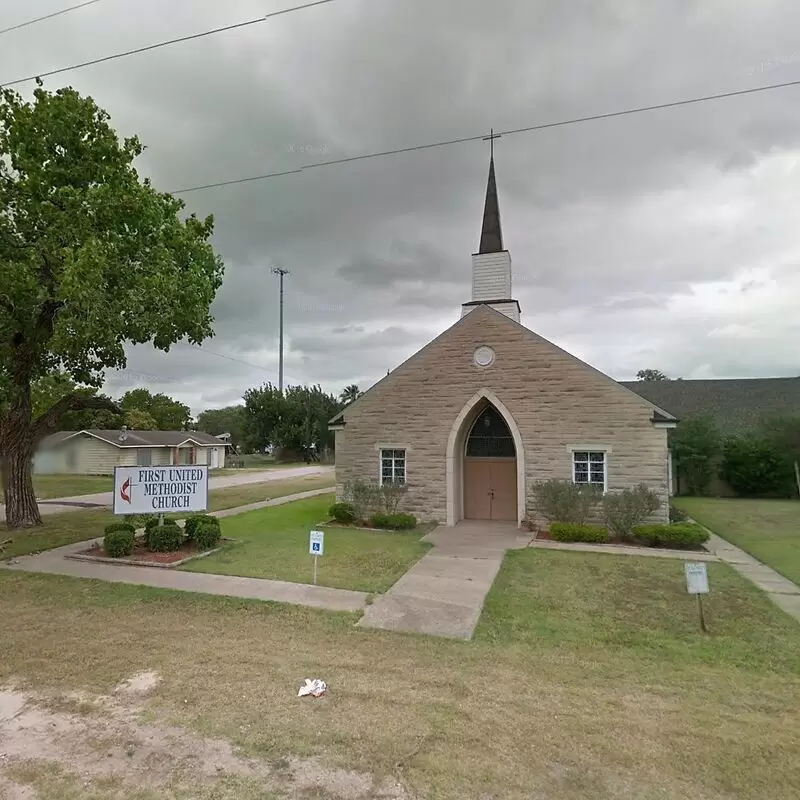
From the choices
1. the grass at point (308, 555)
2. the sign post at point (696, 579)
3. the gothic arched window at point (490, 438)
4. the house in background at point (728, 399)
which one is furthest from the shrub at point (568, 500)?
the house in background at point (728, 399)

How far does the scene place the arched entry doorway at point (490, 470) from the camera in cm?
1795

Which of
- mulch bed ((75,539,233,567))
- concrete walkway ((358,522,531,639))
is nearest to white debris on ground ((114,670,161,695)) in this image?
concrete walkway ((358,522,531,639))

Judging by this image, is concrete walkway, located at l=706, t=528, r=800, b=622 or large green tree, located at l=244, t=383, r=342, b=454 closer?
concrete walkway, located at l=706, t=528, r=800, b=622

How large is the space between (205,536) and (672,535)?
1144cm

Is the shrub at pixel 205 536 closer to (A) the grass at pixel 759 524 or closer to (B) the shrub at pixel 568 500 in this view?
(B) the shrub at pixel 568 500

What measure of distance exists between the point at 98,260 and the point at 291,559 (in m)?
7.73

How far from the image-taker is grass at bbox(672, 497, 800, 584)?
12.5 meters

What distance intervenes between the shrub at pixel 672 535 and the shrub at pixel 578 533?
0.86 metres

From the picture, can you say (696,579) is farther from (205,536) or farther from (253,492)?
(253,492)

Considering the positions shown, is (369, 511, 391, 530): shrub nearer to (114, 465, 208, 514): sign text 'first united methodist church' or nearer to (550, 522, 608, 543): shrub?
(550, 522, 608, 543): shrub

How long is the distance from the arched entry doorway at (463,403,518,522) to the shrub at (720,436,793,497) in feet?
49.6

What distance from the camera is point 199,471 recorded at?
13.3m

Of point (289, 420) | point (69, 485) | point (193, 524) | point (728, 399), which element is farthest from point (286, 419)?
point (193, 524)

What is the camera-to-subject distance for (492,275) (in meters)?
19.7
